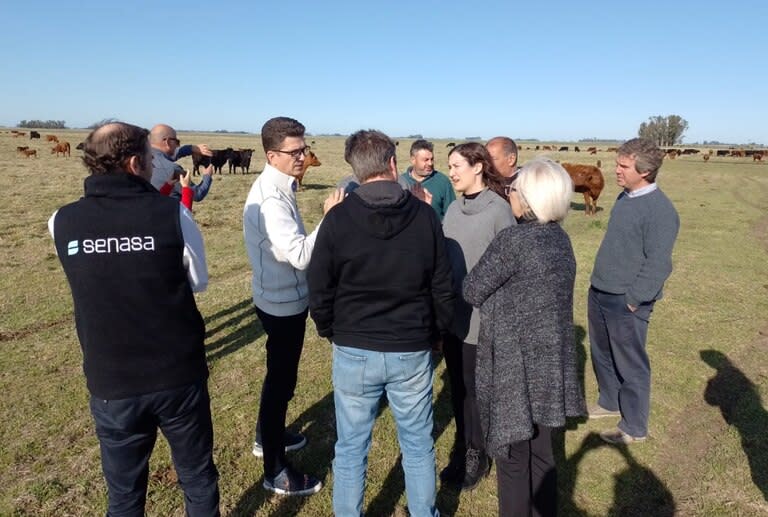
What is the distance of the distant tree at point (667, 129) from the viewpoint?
279ft

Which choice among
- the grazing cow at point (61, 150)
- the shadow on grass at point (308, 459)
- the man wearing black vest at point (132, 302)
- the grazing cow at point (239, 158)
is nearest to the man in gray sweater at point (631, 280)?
the shadow on grass at point (308, 459)

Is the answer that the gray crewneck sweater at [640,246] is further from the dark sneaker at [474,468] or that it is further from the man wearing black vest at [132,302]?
the man wearing black vest at [132,302]

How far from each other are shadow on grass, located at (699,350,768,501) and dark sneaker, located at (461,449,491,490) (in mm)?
1823

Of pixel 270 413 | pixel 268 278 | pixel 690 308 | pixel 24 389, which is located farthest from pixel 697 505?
pixel 24 389

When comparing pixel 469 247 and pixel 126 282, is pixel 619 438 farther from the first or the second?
pixel 126 282

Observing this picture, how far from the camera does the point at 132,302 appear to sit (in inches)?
71.5

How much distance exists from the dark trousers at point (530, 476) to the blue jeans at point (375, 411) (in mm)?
394

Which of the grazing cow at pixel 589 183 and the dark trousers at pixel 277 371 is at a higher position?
the grazing cow at pixel 589 183

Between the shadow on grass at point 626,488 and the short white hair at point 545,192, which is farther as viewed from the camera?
the shadow on grass at point 626,488

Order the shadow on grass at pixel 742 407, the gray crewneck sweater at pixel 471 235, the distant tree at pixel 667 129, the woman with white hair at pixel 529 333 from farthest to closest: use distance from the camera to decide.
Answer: the distant tree at pixel 667 129 → the shadow on grass at pixel 742 407 → the gray crewneck sweater at pixel 471 235 → the woman with white hair at pixel 529 333

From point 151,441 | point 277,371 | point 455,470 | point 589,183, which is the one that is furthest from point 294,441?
point 589,183

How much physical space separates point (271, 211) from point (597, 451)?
2991 millimetres

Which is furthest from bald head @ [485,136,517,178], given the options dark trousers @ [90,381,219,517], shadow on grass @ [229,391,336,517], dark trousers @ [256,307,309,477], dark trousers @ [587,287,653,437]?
dark trousers @ [90,381,219,517]

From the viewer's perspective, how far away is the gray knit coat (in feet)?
7.07
